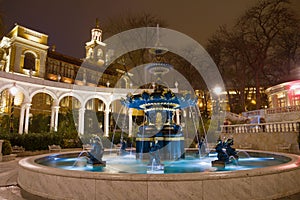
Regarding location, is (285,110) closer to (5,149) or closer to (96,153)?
(96,153)

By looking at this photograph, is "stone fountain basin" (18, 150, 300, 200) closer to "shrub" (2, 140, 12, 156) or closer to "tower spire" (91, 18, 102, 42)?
"shrub" (2, 140, 12, 156)

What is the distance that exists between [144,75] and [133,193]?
89.5ft

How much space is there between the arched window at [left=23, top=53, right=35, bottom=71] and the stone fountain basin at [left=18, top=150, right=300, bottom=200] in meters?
37.9

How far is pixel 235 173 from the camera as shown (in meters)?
4.53

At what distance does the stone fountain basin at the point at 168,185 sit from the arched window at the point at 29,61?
37926mm

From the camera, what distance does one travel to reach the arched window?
37547 millimetres

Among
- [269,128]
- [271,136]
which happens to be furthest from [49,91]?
[271,136]

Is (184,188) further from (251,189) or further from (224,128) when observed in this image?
(224,128)

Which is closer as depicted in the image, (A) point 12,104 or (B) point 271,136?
(B) point 271,136

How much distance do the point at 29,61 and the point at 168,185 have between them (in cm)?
4063

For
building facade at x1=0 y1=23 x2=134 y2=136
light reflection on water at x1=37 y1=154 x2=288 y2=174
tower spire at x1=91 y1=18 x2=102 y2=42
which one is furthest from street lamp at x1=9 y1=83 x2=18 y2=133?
tower spire at x1=91 y1=18 x2=102 y2=42

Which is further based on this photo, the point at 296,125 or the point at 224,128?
the point at 224,128

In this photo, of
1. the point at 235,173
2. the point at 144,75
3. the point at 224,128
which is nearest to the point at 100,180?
the point at 235,173

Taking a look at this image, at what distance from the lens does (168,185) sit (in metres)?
4.31
